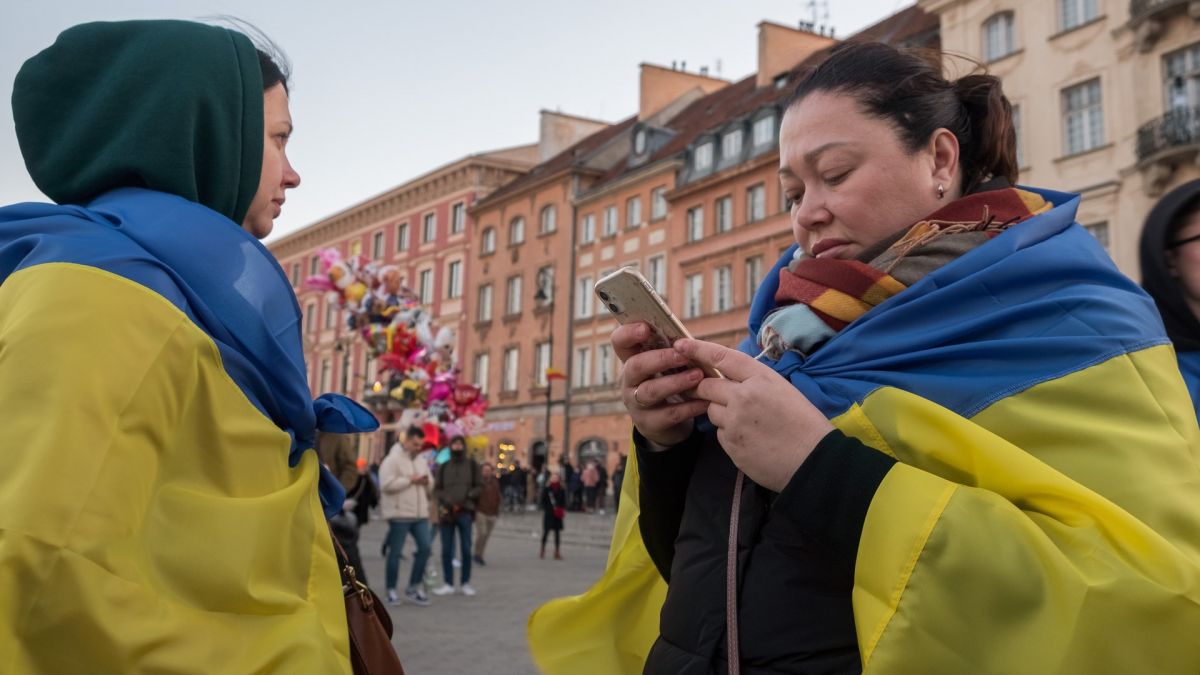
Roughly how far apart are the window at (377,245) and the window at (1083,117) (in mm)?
36711

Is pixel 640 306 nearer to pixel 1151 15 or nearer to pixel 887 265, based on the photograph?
pixel 887 265

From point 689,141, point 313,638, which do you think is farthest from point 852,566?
point 689,141

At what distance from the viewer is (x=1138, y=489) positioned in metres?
1.37

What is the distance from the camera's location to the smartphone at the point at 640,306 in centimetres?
170

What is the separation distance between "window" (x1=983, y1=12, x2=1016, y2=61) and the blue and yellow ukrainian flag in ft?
85.1

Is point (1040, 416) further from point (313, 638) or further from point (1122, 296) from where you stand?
point (313, 638)

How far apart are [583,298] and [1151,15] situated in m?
23.3

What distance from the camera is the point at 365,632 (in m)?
2.05

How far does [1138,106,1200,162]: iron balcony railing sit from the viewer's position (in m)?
20.4

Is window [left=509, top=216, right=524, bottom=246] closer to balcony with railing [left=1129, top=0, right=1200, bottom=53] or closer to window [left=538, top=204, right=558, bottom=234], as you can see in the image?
window [left=538, top=204, right=558, bottom=234]

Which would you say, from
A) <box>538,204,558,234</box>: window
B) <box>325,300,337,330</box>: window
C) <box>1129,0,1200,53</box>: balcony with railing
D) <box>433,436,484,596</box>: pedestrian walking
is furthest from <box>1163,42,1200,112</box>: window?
<box>325,300,337,330</box>: window

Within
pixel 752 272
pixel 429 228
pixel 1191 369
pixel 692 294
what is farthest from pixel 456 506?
pixel 429 228

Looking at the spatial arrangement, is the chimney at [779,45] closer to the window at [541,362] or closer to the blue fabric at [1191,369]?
the window at [541,362]

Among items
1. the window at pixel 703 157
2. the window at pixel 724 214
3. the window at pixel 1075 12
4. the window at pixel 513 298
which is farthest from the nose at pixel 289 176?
the window at pixel 513 298
